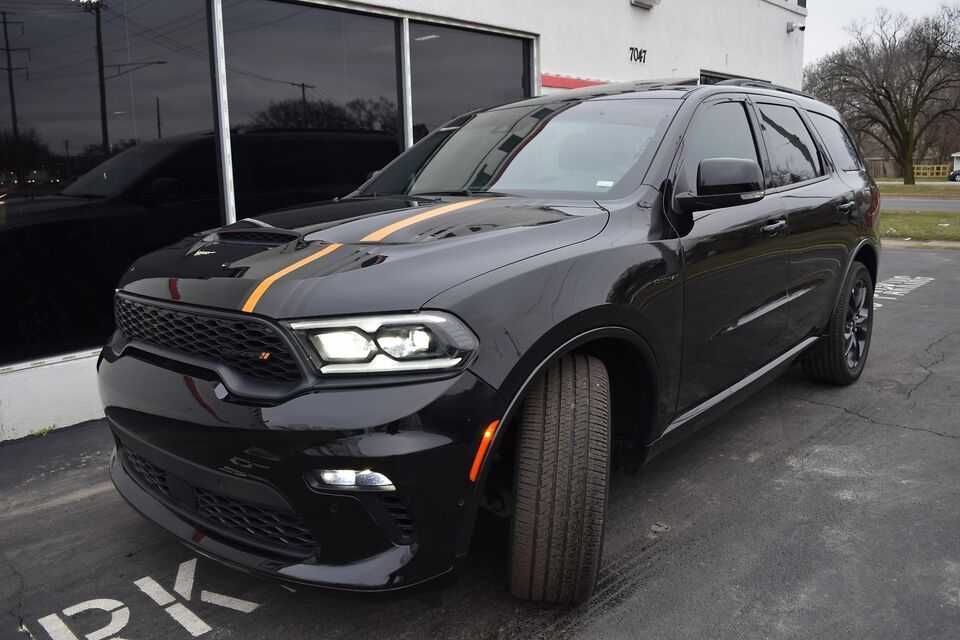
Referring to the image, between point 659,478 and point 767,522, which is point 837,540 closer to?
point 767,522

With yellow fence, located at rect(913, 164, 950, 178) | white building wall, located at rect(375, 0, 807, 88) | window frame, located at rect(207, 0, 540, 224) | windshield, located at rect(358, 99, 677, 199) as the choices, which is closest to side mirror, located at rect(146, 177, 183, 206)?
window frame, located at rect(207, 0, 540, 224)

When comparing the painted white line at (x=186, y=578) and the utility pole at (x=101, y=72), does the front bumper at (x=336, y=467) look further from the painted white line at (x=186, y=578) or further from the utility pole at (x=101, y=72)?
the utility pole at (x=101, y=72)

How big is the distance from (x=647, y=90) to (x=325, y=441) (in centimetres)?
238

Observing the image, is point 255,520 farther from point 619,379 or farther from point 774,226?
point 774,226

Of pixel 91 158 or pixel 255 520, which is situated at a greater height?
pixel 91 158

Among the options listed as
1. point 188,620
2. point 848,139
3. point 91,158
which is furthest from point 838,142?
point 91,158

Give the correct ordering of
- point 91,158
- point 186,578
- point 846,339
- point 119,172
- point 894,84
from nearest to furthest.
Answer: point 186,578, point 846,339, point 91,158, point 119,172, point 894,84

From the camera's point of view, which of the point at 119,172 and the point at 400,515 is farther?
the point at 119,172

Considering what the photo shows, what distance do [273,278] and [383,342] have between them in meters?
0.40

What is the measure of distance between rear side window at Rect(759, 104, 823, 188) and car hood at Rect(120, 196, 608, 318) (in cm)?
157

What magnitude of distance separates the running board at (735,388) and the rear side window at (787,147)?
87 cm

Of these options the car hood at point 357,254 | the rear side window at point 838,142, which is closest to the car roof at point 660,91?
the rear side window at point 838,142

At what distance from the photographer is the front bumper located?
79.1 inches

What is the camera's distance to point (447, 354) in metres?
2.07
